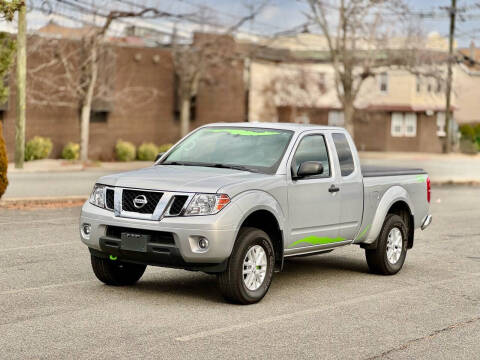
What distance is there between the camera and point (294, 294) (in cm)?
984

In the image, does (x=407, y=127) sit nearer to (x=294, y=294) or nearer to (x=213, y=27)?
(x=213, y=27)

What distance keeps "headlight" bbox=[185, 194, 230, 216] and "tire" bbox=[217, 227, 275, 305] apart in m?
0.44

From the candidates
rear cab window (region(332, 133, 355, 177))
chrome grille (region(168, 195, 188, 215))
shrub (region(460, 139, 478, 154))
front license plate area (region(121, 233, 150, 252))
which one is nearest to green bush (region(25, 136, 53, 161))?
rear cab window (region(332, 133, 355, 177))

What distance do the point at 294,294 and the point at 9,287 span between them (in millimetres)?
3157

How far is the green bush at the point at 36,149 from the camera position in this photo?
3741cm

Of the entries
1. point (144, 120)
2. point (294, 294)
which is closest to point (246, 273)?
point (294, 294)

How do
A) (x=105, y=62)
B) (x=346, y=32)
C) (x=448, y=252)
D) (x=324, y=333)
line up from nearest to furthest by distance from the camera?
(x=324, y=333), (x=448, y=252), (x=105, y=62), (x=346, y=32)

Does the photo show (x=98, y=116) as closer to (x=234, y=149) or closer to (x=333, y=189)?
(x=234, y=149)

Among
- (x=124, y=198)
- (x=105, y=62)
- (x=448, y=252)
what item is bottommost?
(x=448, y=252)

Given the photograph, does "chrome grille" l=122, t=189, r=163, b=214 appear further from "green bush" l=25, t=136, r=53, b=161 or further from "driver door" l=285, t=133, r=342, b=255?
"green bush" l=25, t=136, r=53, b=161

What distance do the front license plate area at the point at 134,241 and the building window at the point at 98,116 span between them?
34587 mm

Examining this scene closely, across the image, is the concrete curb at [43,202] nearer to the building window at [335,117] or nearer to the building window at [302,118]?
the building window at [302,118]

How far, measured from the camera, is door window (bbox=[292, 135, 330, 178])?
10.1 m

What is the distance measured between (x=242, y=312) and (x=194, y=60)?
3869 centimetres
